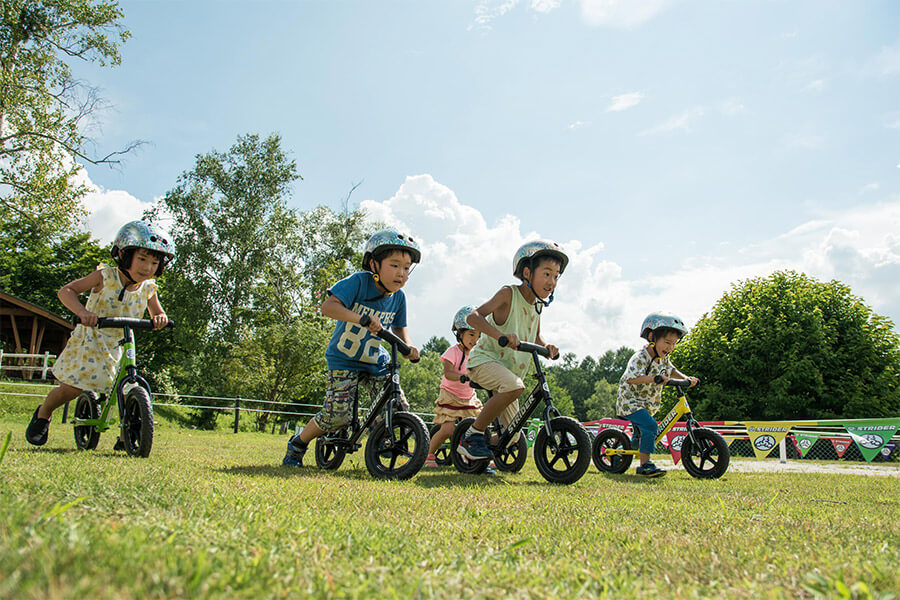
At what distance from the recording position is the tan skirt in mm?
7176

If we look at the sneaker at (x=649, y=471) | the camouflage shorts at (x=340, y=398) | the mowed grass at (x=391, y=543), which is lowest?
the sneaker at (x=649, y=471)

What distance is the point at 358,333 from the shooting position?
17.0 ft

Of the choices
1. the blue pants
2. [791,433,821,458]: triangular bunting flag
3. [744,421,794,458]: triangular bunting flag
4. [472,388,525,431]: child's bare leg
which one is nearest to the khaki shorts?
[472,388,525,431]: child's bare leg

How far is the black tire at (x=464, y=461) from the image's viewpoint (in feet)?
18.4

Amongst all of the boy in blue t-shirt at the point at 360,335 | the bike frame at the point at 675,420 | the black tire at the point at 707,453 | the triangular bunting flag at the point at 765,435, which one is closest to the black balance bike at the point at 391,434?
the boy in blue t-shirt at the point at 360,335

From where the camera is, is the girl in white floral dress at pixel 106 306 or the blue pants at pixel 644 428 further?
the blue pants at pixel 644 428

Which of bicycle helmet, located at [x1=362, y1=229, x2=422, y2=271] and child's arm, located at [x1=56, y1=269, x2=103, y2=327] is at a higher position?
bicycle helmet, located at [x1=362, y1=229, x2=422, y2=271]

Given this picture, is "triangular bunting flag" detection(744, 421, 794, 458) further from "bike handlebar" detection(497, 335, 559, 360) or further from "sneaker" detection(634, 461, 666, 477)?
"bike handlebar" detection(497, 335, 559, 360)

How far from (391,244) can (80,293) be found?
2.92 metres

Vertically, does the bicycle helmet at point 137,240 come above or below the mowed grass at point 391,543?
above

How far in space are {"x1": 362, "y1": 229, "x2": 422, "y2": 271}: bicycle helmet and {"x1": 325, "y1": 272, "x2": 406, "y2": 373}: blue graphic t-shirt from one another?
236 mm

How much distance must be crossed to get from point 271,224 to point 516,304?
27.3 metres

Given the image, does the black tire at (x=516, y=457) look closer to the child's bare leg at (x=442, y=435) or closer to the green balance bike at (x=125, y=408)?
the child's bare leg at (x=442, y=435)

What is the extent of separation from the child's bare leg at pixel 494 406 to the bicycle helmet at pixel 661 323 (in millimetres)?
2890
